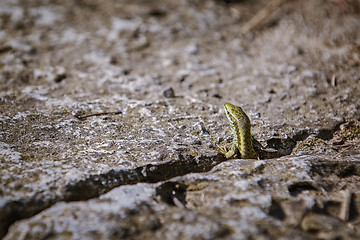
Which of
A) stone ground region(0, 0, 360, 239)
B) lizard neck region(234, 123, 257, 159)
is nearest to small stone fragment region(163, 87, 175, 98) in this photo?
stone ground region(0, 0, 360, 239)

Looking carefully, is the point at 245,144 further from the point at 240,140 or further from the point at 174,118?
the point at 174,118

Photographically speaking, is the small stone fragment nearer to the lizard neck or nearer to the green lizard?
the green lizard

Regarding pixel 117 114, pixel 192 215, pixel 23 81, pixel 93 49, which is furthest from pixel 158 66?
pixel 192 215

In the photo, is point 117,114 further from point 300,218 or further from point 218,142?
point 300,218

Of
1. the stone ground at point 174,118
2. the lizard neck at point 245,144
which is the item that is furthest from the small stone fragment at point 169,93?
the lizard neck at point 245,144

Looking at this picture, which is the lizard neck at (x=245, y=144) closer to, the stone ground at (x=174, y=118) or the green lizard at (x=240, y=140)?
the green lizard at (x=240, y=140)

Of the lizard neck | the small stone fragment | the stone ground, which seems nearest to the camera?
the stone ground

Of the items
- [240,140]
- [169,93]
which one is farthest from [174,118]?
[240,140]
